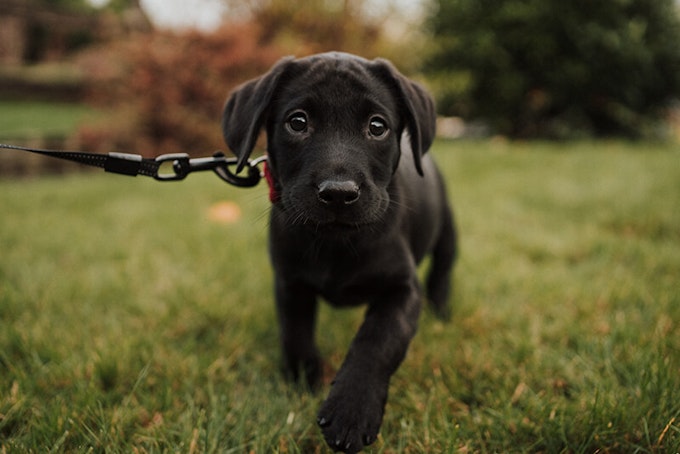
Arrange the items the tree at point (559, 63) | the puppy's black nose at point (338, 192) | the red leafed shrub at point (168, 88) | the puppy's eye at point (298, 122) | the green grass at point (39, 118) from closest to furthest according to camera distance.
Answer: the puppy's black nose at point (338, 192) < the puppy's eye at point (298, 122) < the tree at point (559, 63) < the red leafed shrub at point (168, 88) < the green grass at point (39, 118)

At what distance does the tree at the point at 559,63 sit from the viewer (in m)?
9.85

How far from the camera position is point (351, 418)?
68.1 inches

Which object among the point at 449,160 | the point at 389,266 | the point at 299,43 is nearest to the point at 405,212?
the point at 389,266

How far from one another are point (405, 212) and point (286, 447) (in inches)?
45.2

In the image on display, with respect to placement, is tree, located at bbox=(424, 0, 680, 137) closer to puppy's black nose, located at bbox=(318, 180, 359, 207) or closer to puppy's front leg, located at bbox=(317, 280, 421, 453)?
puppy's front leg, located at bbox=(317, 280, 421, 453)

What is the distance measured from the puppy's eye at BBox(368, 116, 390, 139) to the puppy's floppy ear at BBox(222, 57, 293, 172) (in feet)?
1.41

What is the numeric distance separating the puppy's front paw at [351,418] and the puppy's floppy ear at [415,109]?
3.16 ft

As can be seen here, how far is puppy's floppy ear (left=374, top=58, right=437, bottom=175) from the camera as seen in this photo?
7.27 feet

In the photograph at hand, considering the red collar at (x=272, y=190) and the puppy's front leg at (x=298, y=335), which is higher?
the red collar at (x=272, y=190)

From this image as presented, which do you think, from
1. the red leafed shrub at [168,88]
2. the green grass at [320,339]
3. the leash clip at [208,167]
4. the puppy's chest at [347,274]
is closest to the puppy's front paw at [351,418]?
the green grass at [320,339]

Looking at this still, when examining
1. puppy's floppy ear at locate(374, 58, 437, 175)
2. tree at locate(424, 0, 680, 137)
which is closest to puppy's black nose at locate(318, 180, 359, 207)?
puppy's floppy ear at locate(374, 58, 437, 175)

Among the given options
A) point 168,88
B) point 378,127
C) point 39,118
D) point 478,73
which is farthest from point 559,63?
point 39,118

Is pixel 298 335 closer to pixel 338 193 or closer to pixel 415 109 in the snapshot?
pixel 338 193

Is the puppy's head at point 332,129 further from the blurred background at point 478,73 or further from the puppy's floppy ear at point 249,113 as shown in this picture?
the blurred background at point 478,73
